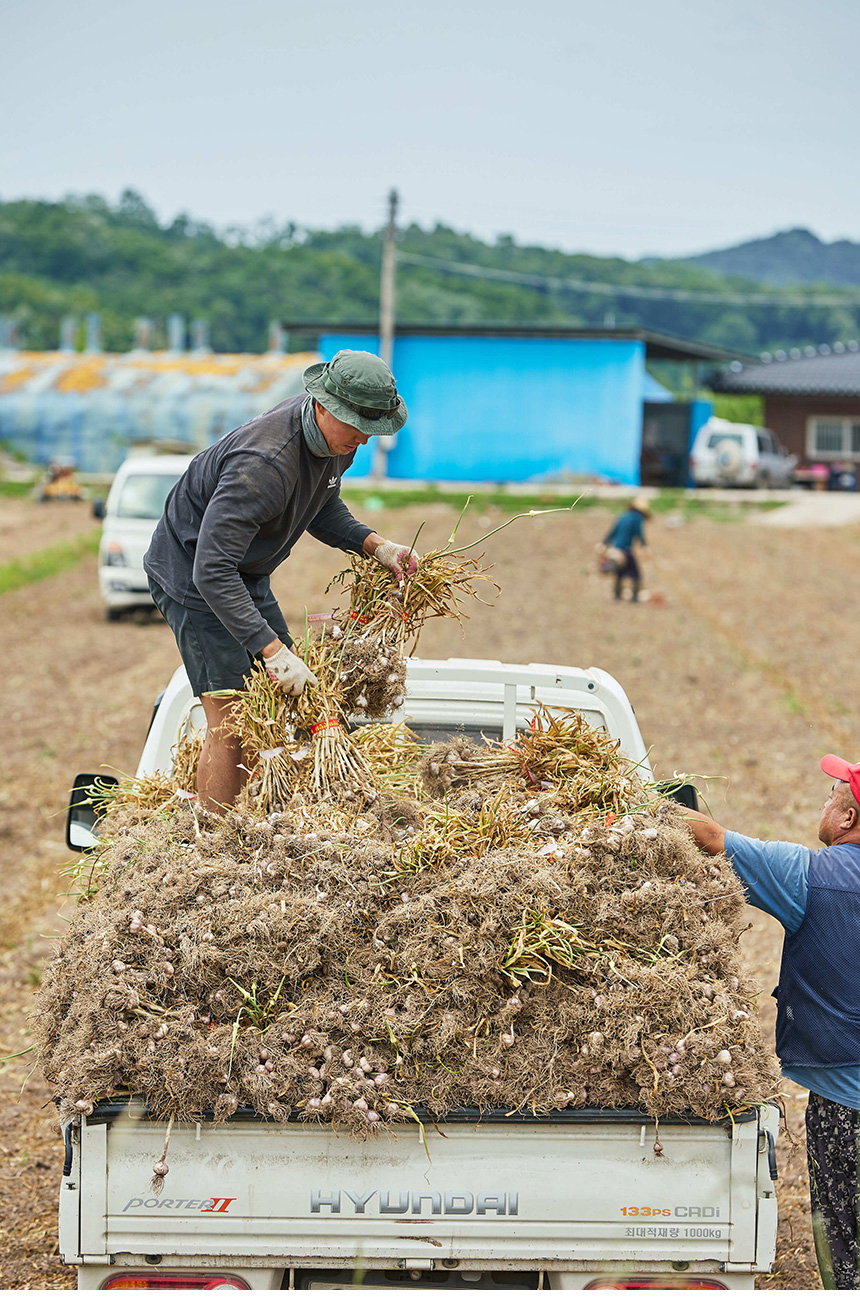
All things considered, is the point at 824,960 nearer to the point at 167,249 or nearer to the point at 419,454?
the point at 419,454

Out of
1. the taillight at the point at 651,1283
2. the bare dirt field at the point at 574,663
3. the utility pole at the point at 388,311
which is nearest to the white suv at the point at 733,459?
the bare dirt field at the point at 574,663

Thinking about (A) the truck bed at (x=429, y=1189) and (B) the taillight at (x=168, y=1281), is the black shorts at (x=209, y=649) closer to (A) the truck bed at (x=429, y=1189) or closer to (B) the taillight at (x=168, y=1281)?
(A) the truck bed at (x=429, y=1189)

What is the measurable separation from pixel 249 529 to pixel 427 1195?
6.11 ft

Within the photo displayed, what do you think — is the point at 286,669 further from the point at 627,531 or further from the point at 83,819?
the point at 627,531

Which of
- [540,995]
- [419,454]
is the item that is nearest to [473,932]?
[540,995]

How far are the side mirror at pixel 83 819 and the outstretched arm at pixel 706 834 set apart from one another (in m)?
1.77

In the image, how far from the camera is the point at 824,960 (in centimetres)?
332

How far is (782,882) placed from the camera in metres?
3.36

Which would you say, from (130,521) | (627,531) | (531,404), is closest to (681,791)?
(130,521)

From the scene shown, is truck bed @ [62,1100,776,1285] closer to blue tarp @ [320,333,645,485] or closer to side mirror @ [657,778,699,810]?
side mirror @ [657,778,699,810]

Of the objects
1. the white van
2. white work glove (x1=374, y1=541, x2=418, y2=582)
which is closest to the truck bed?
white work glove (x1=374, y1=541, x2=418, y2=582)

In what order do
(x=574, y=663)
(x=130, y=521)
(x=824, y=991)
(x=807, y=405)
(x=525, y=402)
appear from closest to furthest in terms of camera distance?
(x=824, y=991) < (x=574, y=663) < (x=130, y=521) < (x=525, y=402) < (x=807, y=405)

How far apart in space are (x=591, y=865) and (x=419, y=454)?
32.7 metres

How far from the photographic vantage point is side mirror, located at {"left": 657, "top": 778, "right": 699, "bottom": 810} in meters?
3.64
